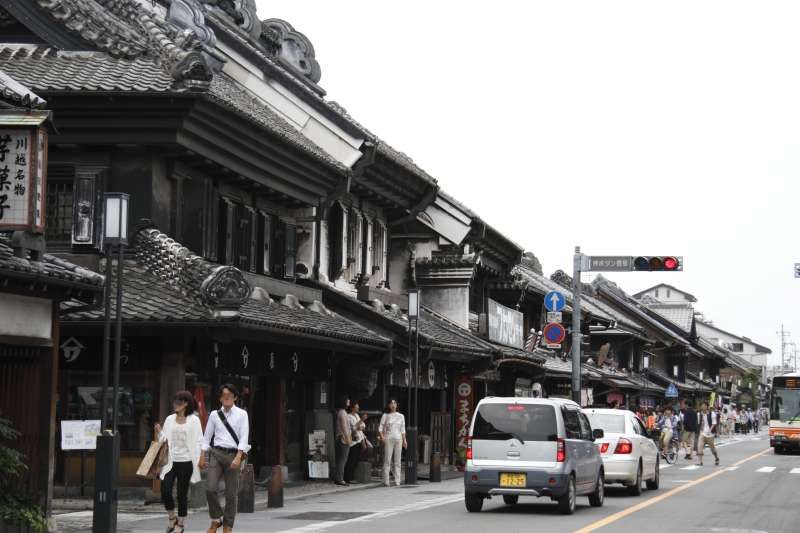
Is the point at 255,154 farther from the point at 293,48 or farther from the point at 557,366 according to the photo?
the point at 557,366

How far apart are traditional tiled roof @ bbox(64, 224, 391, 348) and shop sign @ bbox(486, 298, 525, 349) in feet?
59.1

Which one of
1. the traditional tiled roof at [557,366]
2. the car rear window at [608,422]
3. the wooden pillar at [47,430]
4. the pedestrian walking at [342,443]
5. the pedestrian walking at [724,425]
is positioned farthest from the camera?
the pedestrian walking at [724,425]

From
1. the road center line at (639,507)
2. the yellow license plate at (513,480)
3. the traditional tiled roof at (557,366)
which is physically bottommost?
the road center line at (639,507)

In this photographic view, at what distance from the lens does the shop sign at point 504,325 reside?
40.4 m

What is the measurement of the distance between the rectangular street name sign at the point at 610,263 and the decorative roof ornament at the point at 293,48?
31.2ft

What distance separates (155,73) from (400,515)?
8.74m

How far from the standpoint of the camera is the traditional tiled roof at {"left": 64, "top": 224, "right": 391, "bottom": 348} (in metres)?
19.9

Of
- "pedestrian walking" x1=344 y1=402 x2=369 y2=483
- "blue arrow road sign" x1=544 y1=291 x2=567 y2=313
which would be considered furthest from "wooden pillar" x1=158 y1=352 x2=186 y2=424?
"blue arrow road sign" x1=544 y1=291 x2=567 y2=313

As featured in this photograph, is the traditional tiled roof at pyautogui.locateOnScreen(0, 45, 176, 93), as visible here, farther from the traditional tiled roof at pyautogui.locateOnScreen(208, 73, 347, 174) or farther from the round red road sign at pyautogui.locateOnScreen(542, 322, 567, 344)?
the round red road sign at pyautogui.locateOnScreen(542, 322, 567, 344)

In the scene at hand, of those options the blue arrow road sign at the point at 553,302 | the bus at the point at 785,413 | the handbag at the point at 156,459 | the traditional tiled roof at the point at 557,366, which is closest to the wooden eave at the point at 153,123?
the handbag at the point at 156,459

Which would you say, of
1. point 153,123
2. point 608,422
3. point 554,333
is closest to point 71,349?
point 153,123

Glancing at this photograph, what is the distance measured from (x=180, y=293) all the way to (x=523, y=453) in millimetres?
6179

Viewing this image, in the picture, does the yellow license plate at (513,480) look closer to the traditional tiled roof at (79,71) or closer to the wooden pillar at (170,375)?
the wooden pillar at (170,375)

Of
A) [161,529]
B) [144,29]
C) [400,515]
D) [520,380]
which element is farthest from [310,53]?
[161,529]
